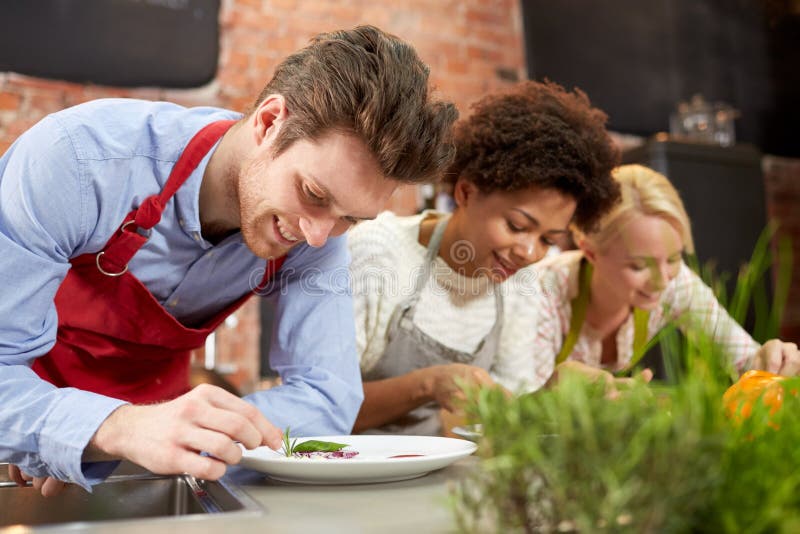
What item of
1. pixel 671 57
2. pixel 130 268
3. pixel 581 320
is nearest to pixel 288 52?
pixel 671 57

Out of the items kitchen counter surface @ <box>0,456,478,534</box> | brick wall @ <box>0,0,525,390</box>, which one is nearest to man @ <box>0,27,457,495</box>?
kitchen counter surface @ <box>0,456,478,534</box>

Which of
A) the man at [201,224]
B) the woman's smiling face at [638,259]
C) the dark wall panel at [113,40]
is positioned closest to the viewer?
the man at [201,224]

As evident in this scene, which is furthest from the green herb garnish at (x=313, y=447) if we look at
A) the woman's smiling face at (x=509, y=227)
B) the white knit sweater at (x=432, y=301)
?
the woman's smiling face at (x=509, y=227)

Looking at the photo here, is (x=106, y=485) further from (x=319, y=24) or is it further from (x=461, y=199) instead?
(x=319, y=24)

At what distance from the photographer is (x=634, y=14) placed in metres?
4.56

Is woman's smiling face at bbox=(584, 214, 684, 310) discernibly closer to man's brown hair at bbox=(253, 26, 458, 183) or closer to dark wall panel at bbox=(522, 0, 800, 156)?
man's brown hair at bbox=(253, 26, 458, 183)

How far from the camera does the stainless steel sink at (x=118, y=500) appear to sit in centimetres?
85

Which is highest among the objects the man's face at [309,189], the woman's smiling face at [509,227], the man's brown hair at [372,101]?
the man's brown hair at [372,101]

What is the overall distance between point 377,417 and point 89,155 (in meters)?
0.84

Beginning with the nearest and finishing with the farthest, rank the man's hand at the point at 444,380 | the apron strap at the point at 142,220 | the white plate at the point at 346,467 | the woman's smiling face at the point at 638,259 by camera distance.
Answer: the white plate at the point at 346,467, the apron strap at the point at 142,220, the man's hand at the point at 444,380, the woman's smiling face at the point at 638,259

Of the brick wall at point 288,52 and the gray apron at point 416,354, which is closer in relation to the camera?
the gray apron at point 416,354

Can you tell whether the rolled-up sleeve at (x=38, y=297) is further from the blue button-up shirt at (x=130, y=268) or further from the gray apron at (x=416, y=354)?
the gray apron at (x=416, y=354)

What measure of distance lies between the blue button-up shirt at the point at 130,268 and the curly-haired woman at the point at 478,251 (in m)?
0.32

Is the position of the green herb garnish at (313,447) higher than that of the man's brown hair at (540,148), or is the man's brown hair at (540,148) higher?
the man's brown hair at (540,148)
